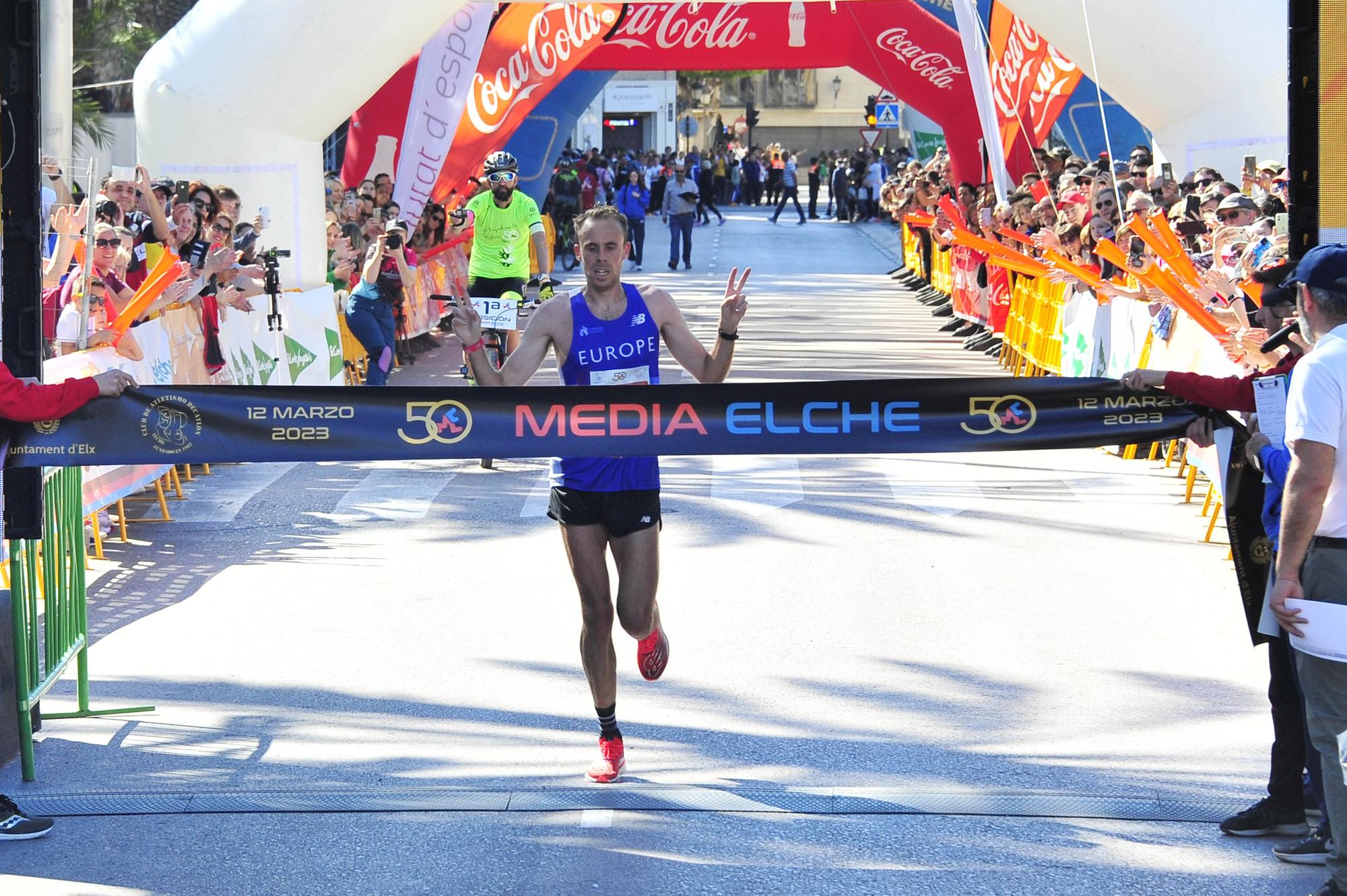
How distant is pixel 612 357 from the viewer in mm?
5840

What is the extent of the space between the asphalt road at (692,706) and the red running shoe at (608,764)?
3.5 inches

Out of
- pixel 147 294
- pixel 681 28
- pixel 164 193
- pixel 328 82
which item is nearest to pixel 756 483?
pixel 147 294

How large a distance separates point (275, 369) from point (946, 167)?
614 inches

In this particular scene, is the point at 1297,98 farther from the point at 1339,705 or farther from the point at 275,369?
the point at 275,369

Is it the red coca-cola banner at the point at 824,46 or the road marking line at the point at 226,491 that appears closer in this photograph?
the road marking line at the point at 226,491

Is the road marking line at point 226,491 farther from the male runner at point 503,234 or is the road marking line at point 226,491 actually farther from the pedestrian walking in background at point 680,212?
the pedestrian walking in background at point 680,212

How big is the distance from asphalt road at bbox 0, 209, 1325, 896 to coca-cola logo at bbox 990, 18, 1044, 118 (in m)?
8.37

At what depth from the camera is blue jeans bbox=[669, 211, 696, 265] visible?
103 ft

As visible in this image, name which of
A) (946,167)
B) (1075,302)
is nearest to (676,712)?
(1075,302)

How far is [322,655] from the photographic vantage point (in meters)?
7.47

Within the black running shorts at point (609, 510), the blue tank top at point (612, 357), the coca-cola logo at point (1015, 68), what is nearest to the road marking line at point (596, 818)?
the black running shorts at point (609, 510)

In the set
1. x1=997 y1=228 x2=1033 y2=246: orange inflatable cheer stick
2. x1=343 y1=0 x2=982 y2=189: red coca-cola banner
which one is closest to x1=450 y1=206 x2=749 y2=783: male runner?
x1=997 y1=228 x2=1033 y2=246: orange inflatable cheer stick

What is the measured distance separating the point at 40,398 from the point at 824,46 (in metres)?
20.5

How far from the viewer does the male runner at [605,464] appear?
5.75 metres
